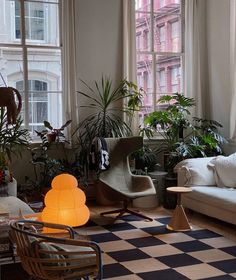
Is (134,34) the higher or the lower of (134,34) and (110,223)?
the higher

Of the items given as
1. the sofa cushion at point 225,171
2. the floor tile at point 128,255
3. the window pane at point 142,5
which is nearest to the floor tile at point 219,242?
the floor tile at point 128,255

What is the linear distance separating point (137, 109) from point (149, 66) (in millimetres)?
930

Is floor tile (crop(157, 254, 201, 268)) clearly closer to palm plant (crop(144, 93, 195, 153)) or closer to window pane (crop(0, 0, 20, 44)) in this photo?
palm plant (crop(144, 93, 195, 153))

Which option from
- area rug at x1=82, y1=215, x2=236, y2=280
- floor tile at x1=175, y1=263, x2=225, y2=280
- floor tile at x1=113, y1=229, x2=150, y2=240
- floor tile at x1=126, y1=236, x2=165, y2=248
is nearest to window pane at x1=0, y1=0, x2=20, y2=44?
area rug at x1=82, y1=215, x2=236, y2=280

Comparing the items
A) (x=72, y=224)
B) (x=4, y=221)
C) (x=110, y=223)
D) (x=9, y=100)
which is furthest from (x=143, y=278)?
(x=9, y=100)

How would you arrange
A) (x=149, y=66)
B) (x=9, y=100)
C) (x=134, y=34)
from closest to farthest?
(x=9, y=100) → (x=134, y=34) → (x=149, y=66)

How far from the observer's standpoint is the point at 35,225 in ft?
9.89

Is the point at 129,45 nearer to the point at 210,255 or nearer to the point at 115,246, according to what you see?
the point at 115,246

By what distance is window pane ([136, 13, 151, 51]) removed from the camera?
693cm

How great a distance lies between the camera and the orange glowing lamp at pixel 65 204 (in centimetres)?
301

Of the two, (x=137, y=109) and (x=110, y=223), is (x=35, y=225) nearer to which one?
(x=110, y=223)

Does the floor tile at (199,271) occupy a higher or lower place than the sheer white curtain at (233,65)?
lower

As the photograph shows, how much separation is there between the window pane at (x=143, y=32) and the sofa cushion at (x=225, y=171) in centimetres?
234

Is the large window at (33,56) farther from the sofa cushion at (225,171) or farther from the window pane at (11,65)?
the sofa cushion at (225,171)
